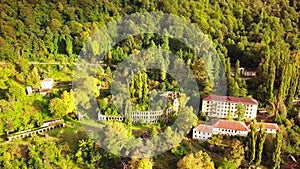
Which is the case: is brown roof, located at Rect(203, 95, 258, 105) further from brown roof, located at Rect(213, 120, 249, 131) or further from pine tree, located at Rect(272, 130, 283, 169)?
pine tree, located at Rect(272, 130, 283, 169)

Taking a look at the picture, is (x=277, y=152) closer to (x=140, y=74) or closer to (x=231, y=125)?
(x=231, y=125)

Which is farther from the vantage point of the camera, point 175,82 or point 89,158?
point 175,82

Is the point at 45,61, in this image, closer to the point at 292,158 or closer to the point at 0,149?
the point at 0,149

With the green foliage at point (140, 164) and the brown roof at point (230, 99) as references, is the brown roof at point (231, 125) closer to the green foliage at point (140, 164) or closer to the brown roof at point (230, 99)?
the brown roof at point (230, 99)

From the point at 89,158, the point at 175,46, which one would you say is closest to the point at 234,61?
the point at 175,46

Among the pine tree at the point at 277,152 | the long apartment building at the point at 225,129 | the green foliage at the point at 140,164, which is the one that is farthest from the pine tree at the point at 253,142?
the green foliage at the point at 140,164

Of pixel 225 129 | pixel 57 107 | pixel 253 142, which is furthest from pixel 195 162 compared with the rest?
pixel 57 107
